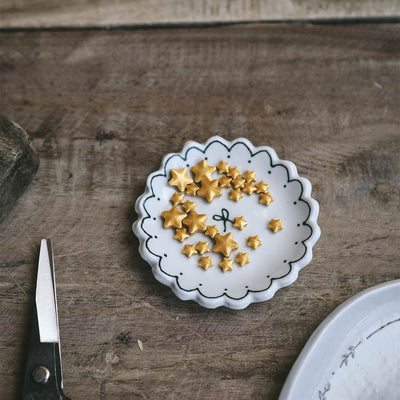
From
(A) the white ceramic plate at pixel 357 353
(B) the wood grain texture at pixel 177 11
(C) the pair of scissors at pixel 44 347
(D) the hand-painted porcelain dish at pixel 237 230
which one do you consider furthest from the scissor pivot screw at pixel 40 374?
(B) the wood grain texture at pixel 177 11

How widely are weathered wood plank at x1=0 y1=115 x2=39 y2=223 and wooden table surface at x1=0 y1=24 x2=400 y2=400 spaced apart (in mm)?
19

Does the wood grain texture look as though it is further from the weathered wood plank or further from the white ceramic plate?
the white ceramic plate

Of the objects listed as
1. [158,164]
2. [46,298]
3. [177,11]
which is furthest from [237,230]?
[177,11]

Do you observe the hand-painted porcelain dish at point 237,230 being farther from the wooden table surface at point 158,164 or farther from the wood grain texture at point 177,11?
the wood grain texture at point 177,11

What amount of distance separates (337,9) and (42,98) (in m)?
0.51

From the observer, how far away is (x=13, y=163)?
624 mm

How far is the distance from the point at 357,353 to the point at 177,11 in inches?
23.6

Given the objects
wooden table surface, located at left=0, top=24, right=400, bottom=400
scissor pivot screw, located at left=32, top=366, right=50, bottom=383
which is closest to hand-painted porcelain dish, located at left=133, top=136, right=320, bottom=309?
wooden table surface, located at left=0, top=24, right=400, bottom=400

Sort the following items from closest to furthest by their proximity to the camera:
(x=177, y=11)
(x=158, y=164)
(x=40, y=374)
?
1. (x=40, y=374)
2. (x=158, y=164)
3. (x=177, y=11)

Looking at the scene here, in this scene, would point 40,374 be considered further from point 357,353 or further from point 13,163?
point 357,353

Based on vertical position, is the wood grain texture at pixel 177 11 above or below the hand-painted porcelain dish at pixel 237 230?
above

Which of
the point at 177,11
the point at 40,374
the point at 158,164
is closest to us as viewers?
the point at 40,374

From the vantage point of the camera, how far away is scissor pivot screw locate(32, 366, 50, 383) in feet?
1.79

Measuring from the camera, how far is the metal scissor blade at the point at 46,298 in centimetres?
57
